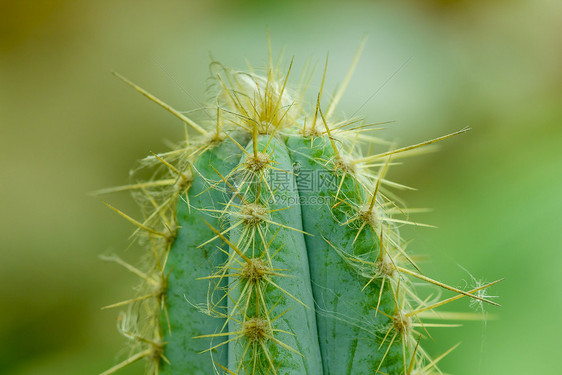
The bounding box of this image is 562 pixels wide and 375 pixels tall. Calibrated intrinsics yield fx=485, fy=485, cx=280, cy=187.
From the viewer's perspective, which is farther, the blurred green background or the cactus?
the blurred green background

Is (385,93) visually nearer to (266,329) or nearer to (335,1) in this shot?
(335,1)

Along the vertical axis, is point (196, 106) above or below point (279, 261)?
above

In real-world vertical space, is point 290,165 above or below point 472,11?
below

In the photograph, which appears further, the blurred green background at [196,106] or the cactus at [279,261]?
the blurred green background at [196,106]

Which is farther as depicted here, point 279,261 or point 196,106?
point 196,106

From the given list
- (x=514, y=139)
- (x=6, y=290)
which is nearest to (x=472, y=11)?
(x=514, y=139)
